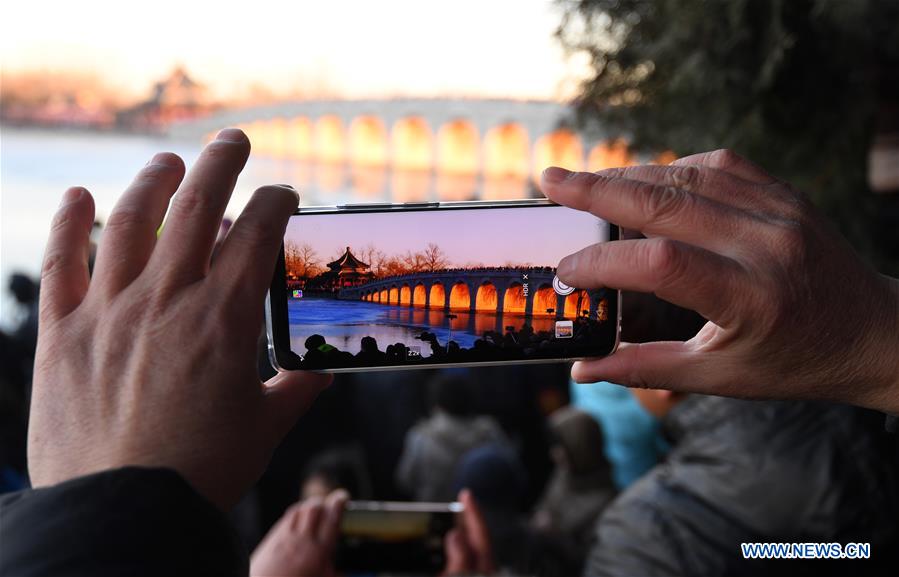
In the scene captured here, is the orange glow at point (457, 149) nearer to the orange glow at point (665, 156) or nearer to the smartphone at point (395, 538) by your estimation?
the orange glow at point (665, 156)

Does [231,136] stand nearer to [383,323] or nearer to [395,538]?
[383,323]

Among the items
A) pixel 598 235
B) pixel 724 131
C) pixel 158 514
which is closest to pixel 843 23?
pixel 724 131

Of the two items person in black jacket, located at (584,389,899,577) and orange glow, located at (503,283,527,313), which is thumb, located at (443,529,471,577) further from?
orange glow, located at (503,283,527,313)

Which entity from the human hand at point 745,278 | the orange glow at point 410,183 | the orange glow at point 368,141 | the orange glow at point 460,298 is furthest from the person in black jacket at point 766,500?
the orange glow at point 368,141

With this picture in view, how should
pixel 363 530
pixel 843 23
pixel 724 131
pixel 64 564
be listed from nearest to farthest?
pixel 64 564 < pixel 363 530 < pixel 843 23 < pixel 724 131

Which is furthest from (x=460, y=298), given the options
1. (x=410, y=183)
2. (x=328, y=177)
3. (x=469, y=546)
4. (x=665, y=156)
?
(x=410, y=183)

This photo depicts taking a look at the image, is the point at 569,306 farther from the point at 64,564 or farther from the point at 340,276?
the point at 64,564

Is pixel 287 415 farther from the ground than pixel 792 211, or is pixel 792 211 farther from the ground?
pixel 792 211

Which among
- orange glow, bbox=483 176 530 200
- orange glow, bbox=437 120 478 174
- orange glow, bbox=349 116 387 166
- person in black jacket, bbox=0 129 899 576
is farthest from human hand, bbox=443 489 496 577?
orange glow, bbox=437 120 478 174
